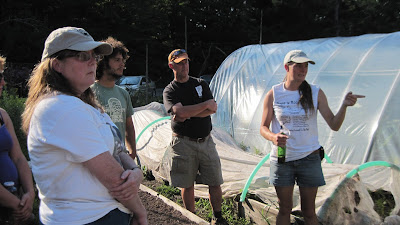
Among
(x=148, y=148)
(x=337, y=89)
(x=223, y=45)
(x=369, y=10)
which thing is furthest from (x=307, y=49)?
(x=369, y=10)

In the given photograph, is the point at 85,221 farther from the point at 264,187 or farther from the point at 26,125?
the point at 264,187

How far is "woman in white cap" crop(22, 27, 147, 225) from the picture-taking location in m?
1.42

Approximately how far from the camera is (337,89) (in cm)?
652

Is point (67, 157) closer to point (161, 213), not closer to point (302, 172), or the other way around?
point (302, 172)

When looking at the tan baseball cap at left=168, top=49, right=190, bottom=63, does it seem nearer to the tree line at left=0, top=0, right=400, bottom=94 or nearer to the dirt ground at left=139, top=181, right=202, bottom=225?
the dirt ground at left=139, top=181, right=202, bottom=225

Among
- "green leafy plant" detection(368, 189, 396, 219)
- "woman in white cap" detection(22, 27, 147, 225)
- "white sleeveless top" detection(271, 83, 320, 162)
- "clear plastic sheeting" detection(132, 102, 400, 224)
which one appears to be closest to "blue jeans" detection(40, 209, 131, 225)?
"woman in white cap" detection(22, 27, 147, 225)

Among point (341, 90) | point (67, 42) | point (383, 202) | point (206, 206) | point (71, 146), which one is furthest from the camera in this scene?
point (341, 90)

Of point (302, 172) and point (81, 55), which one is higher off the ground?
point (81, 55)

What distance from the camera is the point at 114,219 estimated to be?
1617 millimetres

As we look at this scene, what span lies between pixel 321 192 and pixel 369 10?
92.9 feet

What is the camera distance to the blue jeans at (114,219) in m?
1.57

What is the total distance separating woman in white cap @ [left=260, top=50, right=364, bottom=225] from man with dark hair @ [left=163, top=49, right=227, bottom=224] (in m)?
0.93

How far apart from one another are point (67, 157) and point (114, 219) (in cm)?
41

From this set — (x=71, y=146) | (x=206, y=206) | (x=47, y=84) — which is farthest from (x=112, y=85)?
(x=206, y=206)
